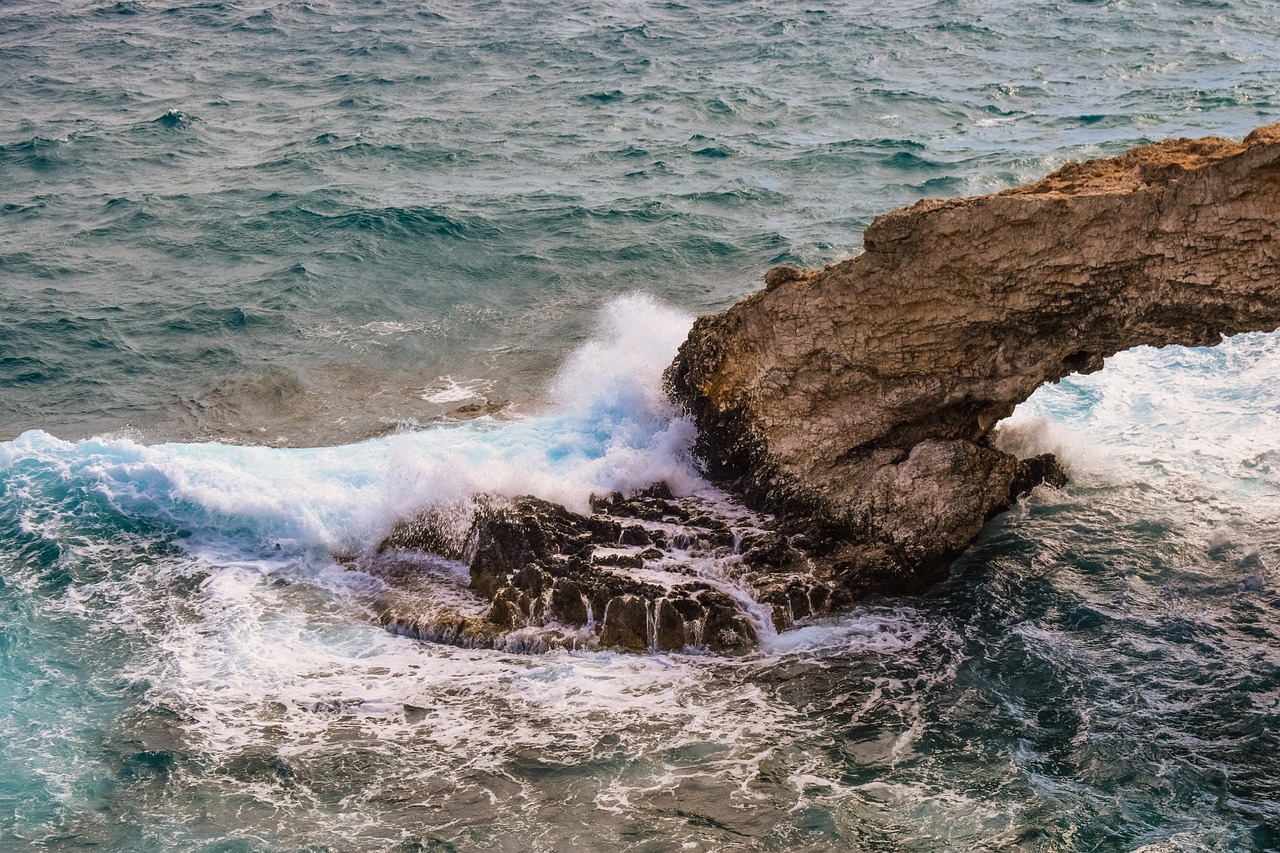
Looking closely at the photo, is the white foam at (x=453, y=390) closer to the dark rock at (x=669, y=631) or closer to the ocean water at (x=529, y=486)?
the ocean water at (x=529, y=486)

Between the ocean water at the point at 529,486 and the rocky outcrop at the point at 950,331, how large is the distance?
0.73 m

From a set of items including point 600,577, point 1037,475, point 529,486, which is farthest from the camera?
point 1037,475

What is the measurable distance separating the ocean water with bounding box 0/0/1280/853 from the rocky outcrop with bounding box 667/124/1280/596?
0.73 metres

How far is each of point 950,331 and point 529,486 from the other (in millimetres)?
4856

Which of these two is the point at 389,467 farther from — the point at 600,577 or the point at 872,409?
the point at 872,409

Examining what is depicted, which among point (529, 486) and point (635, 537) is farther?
point (529, 486)

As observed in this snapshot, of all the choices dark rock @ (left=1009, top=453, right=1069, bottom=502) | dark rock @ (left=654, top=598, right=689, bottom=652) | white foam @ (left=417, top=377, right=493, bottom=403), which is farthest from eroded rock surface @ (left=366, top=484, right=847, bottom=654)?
white foam @ (left=417, top=377, right=493, bottom=403)

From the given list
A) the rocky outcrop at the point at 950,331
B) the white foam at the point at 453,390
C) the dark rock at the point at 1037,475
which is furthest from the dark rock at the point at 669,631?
the white foam at the point at 453,390

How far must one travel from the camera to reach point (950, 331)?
12.6 meters

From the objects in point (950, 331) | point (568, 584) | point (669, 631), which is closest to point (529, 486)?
point (568, 584)

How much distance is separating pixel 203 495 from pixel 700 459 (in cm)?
591

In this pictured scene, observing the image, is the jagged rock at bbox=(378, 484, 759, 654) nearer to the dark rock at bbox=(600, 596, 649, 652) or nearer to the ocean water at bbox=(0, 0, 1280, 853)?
the dark rock at bbox=(600, 596, 649, 652)

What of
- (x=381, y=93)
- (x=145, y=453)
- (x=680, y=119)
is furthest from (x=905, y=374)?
(x=381, y=93)

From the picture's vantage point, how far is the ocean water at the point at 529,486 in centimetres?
991
